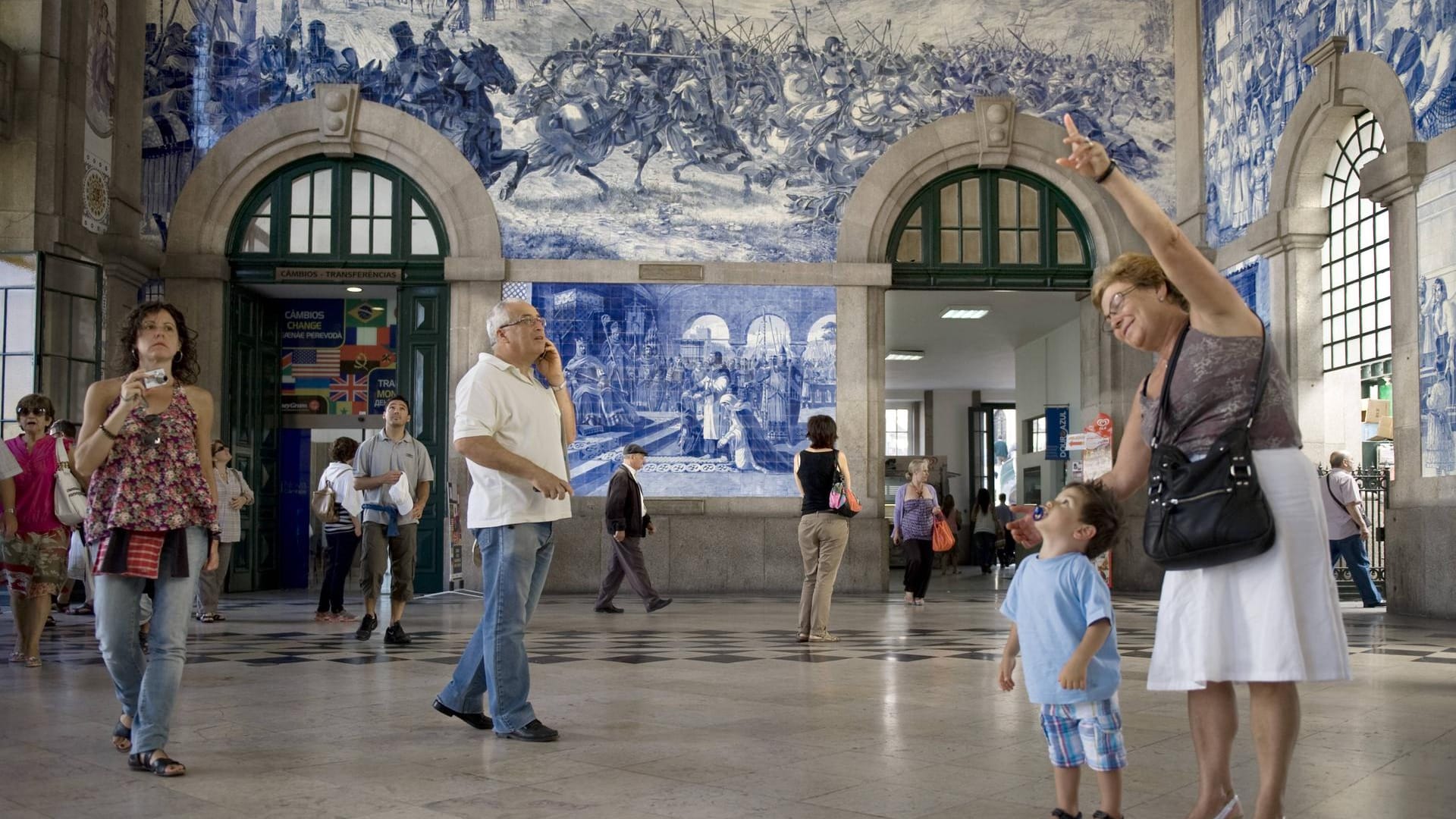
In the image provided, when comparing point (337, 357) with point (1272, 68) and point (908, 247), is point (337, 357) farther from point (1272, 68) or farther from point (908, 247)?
point (1272, 68)

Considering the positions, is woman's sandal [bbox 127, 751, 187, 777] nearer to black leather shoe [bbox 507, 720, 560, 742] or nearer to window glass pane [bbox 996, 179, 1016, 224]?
black leather shoe [bbox 507, 720, 560, 742]

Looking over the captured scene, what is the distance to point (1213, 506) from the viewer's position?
3.41 metres

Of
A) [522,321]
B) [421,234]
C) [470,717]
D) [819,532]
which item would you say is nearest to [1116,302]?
[522,321]

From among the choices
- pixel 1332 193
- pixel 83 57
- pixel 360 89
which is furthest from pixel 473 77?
pixel 1332 193

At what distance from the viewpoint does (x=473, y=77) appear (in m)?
17.4

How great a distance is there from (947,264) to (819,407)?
258cm

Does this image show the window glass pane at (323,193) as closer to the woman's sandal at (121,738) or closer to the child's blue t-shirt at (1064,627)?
the woman's sandal at (121,738)

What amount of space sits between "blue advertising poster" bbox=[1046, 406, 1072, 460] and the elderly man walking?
8.45m

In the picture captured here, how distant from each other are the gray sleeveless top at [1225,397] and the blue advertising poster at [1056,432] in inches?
662

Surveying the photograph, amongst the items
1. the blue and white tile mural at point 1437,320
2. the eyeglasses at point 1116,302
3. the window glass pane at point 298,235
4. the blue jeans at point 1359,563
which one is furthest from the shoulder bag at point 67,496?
the blue jeans at point 1359,563

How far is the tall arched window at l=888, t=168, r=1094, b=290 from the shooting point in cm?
1791

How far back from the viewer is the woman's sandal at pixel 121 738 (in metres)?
5.11

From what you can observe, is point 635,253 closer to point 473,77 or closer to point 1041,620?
point 473,77

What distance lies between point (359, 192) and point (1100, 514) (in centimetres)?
1517
